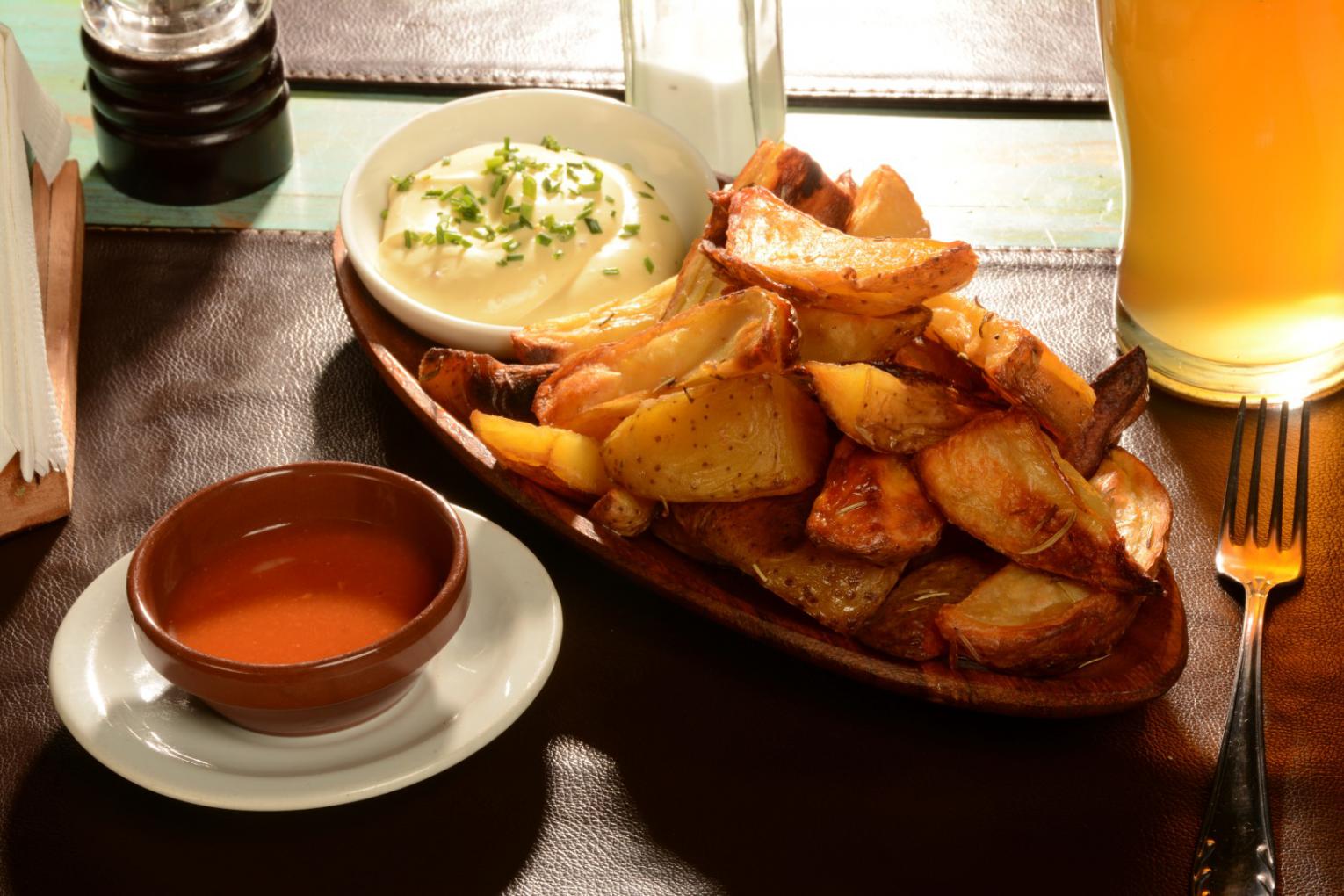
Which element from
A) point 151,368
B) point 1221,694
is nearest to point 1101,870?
point 1221,694

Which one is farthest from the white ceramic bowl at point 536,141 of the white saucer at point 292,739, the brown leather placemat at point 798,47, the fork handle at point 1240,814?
the fork handle at point 1240,814

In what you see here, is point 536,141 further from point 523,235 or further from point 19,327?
point 19,327

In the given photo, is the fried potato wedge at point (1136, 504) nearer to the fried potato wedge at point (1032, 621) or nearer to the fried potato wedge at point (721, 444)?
the fried potato wedge at point (1032, 621)

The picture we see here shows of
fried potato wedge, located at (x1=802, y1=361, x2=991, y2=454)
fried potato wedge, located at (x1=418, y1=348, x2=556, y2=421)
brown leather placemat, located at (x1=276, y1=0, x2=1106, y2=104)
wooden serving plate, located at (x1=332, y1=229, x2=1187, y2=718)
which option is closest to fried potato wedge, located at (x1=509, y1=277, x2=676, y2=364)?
fried potato wedge, located at (x1=418, y1=348, x2=556, y2=421)

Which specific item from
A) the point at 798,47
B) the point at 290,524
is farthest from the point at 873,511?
the point at 798,47

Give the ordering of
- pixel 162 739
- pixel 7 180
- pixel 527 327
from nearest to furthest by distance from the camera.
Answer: pixel 162 739
pixel 527 327
pixel 7 180

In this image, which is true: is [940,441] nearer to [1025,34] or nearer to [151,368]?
[151,368]
